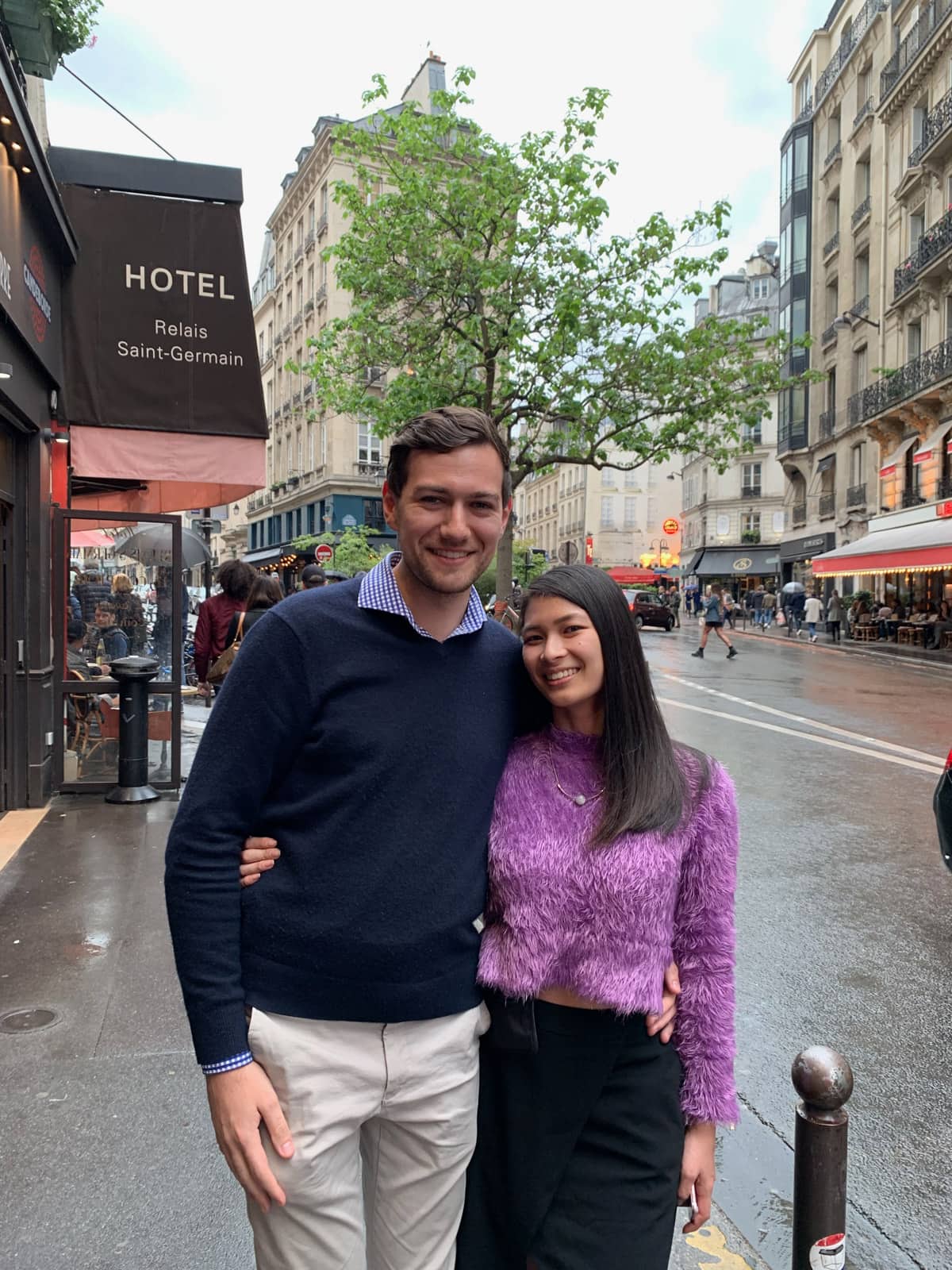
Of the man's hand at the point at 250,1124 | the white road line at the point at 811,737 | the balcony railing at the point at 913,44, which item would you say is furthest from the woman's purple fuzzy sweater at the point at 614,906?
the balcony railing at the point at 913,44

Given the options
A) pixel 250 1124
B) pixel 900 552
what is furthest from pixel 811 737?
pixel 900 552

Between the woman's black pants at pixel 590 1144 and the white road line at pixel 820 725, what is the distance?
9.12 metres

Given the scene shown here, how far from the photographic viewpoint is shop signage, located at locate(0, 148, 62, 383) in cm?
571

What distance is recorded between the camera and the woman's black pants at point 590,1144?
1.62 metres

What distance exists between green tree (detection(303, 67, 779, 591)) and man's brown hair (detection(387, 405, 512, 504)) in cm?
1605

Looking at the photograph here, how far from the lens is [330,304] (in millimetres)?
45875

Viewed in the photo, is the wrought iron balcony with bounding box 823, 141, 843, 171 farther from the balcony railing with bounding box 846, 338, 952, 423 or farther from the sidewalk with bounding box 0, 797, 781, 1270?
the sidewalk with bounding box 0, 797, 781, 1270

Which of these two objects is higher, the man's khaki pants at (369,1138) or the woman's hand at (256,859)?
the woman's hand at (256,859)

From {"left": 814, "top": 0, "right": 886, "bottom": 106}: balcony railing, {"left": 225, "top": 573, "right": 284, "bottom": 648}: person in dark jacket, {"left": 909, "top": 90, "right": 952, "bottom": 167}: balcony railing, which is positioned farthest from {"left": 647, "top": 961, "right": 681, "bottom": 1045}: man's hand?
{"left": 814, "top": 0, "right": 886, "bottom": 106}: balcony railing

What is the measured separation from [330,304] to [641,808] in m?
47.9

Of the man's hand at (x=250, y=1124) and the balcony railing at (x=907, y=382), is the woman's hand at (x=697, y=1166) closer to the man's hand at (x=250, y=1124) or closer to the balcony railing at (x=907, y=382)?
the man's hand at (x=250, y=1124)

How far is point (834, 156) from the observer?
1507 inches

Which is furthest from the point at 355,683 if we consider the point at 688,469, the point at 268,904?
the point at 688,469

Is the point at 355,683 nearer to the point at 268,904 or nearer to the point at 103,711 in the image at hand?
the point at 268,904
